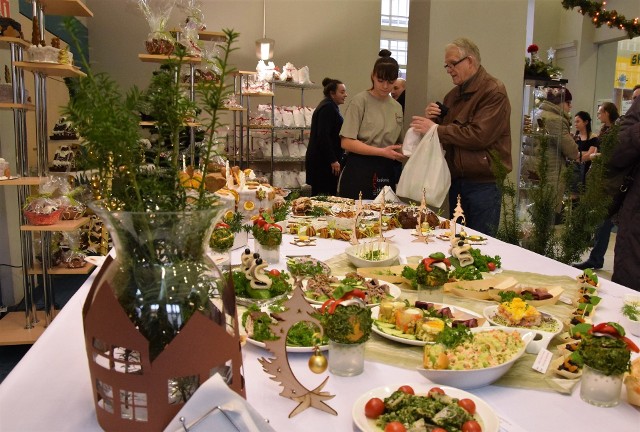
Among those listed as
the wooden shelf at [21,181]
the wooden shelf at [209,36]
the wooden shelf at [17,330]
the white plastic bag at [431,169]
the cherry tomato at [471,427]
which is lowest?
the wooden shelf at [17,330]

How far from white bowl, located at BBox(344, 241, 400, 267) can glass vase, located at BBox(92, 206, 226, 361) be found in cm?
120

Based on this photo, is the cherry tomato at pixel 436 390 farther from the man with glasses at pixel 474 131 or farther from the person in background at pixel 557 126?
the person in background at pixel 557 126

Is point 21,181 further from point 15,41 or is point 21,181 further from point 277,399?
point 277,399

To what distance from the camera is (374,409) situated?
952 mm

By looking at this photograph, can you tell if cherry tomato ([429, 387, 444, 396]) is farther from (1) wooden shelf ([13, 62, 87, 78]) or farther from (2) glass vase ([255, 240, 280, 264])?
(1) wooden shelf ([13, 62, 87, 78])

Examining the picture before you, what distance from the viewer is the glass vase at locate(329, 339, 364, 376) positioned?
114cm

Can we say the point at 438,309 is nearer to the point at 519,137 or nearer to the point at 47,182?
the point at 47,182

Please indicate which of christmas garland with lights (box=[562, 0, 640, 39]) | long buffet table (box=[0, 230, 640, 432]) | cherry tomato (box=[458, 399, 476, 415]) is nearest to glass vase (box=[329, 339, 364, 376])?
long buffet table (box=[0, 230, 640, 432])

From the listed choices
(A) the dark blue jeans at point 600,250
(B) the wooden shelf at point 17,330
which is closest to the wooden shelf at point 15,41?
(B) the wooden shelf at point 17,330

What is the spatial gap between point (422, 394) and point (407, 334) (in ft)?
1.03

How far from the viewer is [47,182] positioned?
131 inches

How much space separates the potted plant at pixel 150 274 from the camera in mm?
853

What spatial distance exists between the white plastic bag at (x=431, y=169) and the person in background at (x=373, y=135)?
280 millimetres

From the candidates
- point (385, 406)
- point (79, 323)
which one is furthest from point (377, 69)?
point (385, 406)
